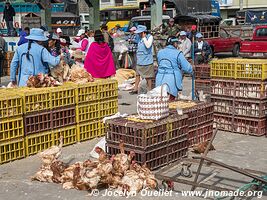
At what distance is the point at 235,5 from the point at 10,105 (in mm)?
45019

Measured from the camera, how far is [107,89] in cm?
877

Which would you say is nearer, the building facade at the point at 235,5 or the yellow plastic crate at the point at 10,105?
the yellow plastic crate at the point at 10,105

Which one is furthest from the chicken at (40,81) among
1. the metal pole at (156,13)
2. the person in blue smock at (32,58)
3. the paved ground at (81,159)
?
the metal pole at (156,13)

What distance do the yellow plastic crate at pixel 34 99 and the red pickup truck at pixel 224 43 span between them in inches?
721

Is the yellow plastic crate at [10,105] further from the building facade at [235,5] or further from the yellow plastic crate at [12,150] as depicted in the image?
the building facade at [235,5]

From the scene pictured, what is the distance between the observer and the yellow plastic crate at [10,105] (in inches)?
279

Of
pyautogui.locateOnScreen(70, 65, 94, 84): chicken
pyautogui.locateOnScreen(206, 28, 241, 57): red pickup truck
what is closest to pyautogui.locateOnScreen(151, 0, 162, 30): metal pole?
pyautogui.locateOnScreen(206, 28, 241, 57): red pickup truck

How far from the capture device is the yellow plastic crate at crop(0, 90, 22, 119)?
7098mm

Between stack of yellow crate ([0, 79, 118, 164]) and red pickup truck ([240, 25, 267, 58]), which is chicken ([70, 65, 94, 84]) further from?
red pickup truck ([240, 25, 267, 58])

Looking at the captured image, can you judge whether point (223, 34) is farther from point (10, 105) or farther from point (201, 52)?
point (10, 105)

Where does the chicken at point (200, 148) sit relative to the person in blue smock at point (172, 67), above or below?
below

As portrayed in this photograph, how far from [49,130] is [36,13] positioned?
24381 millimetres

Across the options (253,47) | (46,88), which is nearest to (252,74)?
(46,88)

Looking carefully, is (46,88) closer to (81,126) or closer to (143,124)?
(81,126)
